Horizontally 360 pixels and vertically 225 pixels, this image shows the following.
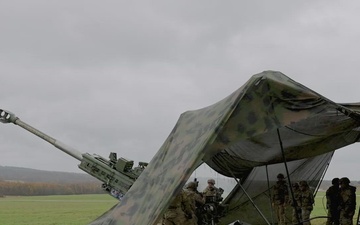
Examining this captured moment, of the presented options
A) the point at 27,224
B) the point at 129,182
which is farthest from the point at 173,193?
the point at 27,224

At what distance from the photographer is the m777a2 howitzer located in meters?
11.6

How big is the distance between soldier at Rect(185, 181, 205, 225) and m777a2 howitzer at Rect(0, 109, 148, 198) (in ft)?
11.2

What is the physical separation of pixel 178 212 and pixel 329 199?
13.3 ft

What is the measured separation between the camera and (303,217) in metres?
11.2

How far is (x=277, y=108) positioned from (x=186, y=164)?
3.65 feet

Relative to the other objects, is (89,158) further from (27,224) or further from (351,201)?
(27,224)

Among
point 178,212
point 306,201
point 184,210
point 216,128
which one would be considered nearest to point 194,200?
point 184,210

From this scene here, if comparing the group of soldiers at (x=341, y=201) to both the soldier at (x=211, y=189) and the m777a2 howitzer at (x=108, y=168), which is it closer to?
the soldier at (x=211, y=189)

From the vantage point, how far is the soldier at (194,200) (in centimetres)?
749

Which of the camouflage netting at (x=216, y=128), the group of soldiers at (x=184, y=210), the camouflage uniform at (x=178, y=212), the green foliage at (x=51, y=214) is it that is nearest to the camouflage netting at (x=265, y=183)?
the group of soldiers at (x=184, y=210)

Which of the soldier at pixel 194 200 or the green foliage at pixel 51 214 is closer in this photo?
the soldier at pixel 194 200

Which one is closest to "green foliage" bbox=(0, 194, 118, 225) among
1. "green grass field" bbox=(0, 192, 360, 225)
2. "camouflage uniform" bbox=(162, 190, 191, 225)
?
"green grass field" bbox=(0, 192, 360, 225)

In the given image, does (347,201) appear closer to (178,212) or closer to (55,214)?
(178,212)

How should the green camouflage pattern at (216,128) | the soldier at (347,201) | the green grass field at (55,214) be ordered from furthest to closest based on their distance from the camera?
1. the green grass field at (55,214)
2. the soldier at (347,201)
3. the green camouflage pattern at (216,128)
